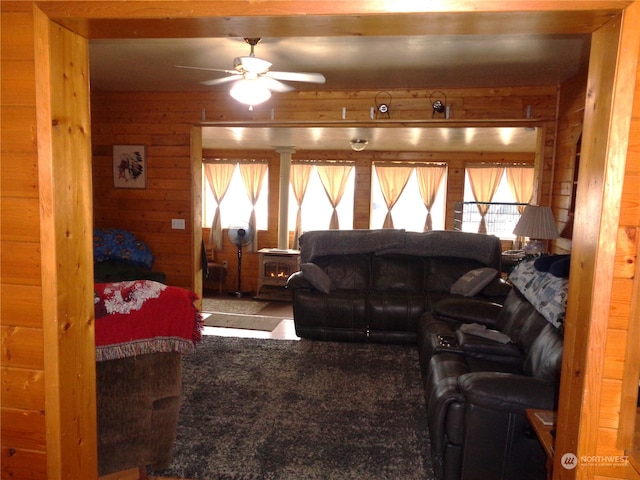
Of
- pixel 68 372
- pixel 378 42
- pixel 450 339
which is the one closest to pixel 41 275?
pixel 68 372

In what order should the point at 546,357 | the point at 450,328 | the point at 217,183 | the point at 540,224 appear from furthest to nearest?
the point at 217,183 → the point at 540,224 → the point at 450,328 → the point at 546,357

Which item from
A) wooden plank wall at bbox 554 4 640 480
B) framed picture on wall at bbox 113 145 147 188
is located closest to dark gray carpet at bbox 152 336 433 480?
wooden plank wall at bbox 554 4 640 480

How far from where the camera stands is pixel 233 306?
8133 millimetres

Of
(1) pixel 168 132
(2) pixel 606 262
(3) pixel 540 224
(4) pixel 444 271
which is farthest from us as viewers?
(1) pixel 168 132

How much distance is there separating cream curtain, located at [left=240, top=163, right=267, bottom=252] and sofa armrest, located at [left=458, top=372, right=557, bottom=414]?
803 cm

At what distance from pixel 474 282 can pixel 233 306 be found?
15.3ft

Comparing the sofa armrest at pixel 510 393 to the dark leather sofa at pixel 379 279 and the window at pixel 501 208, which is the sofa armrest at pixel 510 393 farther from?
the window at pixel 501 208

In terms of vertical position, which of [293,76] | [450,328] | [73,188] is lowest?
[450,328]

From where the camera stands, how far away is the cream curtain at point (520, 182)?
910cm

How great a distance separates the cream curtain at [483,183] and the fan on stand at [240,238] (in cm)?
448

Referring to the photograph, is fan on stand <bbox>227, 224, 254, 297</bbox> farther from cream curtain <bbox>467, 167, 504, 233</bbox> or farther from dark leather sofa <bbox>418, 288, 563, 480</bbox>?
dark leather sofa <bbox>418, 288, 563, 480</bbox>

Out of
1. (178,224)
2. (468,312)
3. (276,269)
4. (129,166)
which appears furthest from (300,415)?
(276,269)

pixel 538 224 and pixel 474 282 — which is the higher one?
pixel 538 224

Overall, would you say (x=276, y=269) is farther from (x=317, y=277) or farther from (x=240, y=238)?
(x=317, y=277)
